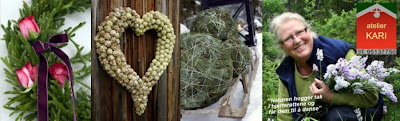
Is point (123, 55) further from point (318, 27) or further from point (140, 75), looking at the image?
point (318, 27)

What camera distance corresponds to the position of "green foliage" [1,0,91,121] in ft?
5.62

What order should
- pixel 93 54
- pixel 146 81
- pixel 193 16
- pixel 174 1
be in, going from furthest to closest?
1. pixel 193 16
2. pixel 174 1
3. pixel 146 81
4. pixel 93 54

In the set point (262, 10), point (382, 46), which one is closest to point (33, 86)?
point (262, 10)

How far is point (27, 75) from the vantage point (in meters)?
1.72

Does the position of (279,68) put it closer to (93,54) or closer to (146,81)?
(146,81)

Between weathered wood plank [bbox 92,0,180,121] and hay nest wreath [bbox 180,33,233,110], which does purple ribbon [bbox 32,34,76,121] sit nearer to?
weathered wood plank [bbox 92,0,180,121]

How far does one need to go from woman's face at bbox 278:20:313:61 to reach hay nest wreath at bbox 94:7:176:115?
1.30 meters

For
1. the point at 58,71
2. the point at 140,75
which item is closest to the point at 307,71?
the point at 140,75

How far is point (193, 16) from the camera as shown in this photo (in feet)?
8.13

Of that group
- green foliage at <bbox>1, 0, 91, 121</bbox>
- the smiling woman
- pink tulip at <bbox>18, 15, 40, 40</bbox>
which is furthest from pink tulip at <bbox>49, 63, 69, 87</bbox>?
→ the smiling woman

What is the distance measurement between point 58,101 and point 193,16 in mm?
934

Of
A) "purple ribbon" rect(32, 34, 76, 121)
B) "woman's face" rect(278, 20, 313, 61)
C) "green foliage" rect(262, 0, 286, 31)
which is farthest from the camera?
"woman's face" rect(278, 20, 313, 61)

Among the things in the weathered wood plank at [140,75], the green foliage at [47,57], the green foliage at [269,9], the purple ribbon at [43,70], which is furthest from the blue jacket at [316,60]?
the purple ribbon at [43,70]

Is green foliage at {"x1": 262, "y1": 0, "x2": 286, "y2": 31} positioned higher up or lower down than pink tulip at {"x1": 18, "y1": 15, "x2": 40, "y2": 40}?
higher up
